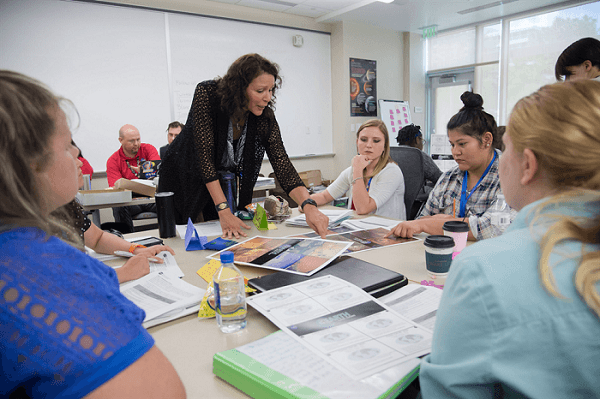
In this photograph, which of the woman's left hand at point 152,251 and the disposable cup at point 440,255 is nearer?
the disposable cup at point 440,255

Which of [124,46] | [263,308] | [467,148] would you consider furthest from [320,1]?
[263,308]

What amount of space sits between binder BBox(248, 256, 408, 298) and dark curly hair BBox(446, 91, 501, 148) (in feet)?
3.15

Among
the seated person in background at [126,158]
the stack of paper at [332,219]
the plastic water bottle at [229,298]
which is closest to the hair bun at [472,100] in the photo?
the stack of paper at [332,219]

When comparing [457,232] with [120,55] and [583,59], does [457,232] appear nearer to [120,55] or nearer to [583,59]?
[583,59]

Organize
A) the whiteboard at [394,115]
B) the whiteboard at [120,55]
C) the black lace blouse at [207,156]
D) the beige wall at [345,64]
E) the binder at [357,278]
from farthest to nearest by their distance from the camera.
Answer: the whiteboard at [394,115], the beige wall at [345,64], the whiteboard at [120,55], the black lace blouse at [207,156], the binder at [357,278]

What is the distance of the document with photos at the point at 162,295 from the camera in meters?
0.92

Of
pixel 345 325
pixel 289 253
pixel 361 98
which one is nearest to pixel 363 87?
pixel 361 98

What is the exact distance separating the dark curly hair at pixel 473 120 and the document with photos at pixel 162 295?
135cm

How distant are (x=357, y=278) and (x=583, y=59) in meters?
2.41

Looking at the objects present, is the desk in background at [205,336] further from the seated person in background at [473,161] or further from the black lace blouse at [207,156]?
the black lace blouse at [207,156]

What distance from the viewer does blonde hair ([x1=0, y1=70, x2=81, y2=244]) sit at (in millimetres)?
477

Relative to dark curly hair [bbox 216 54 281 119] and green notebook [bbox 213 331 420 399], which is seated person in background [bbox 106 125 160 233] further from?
A: green notebook [bbox 213 331 420 399]

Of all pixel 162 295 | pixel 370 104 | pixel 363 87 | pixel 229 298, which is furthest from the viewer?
pixel 370 104

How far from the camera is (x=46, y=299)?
483mm
